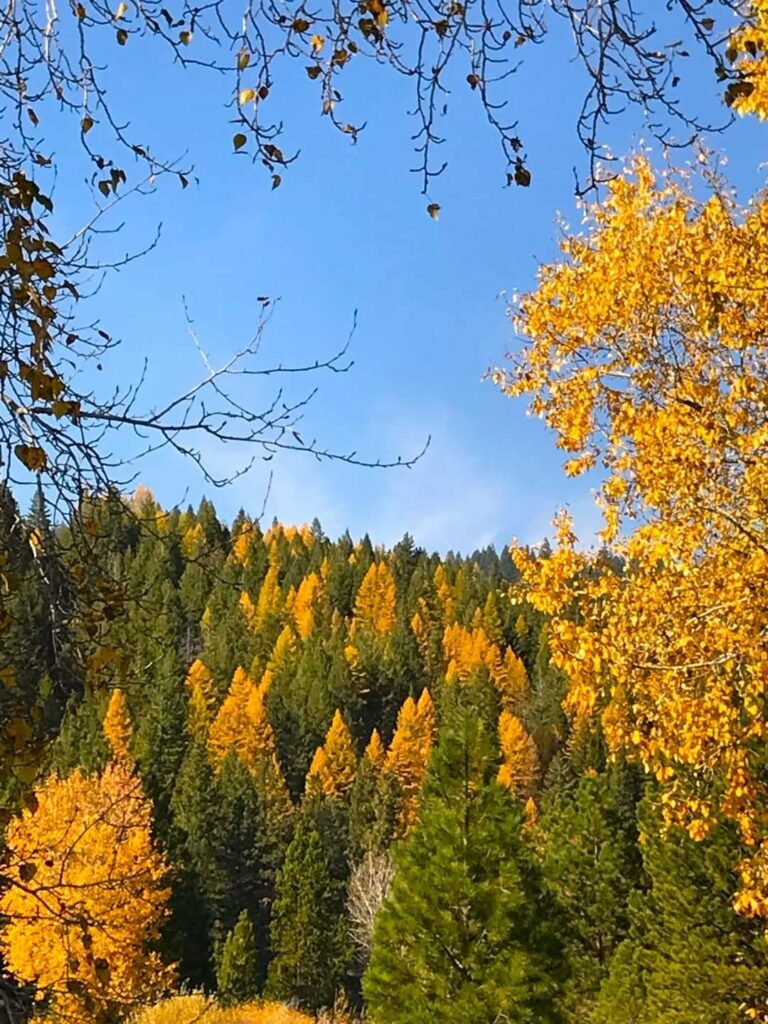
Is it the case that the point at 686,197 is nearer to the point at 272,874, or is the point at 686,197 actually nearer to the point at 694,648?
the point at 694,648

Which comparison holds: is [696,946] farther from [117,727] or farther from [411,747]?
[411,747]

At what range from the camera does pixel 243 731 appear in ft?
223

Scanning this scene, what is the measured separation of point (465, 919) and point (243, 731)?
56063mm

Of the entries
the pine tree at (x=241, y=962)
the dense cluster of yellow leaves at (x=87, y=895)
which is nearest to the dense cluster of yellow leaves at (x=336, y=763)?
the dense cluster of yellow leaves at (x=87, y=895)

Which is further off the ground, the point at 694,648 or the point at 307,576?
the point at 307,576

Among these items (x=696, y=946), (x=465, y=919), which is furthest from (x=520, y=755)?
(x=465, y=919)

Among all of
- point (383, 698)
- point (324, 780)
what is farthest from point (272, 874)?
point (383, 698)

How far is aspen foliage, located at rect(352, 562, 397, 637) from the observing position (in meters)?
97.3

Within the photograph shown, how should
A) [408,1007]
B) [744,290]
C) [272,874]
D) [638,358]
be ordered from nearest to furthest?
[744,290], [638,358], [408,1007], [272,874]

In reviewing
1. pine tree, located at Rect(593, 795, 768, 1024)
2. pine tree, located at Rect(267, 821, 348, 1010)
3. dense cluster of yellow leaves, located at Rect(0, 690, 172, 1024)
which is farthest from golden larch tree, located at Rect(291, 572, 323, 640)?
pine tree, located at Rect(593, 795, 768, 1024)

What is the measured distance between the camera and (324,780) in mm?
61656

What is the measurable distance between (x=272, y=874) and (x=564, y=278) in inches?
1761

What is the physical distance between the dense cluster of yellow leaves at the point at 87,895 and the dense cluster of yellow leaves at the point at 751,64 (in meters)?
2.47

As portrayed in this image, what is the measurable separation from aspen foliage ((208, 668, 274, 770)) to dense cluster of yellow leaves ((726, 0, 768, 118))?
62.9 m
